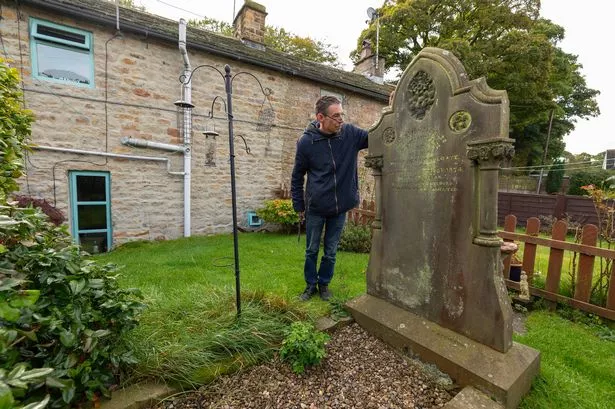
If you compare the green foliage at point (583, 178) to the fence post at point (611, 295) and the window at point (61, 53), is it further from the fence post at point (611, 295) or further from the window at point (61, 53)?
the window at point (61, 53)

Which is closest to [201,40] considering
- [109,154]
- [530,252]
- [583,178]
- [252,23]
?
[252,23]

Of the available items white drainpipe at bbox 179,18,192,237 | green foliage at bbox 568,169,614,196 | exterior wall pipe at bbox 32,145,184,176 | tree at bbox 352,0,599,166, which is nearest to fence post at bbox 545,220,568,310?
white drainpipe at bbox 179,18,192,237

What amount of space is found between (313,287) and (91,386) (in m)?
2.06

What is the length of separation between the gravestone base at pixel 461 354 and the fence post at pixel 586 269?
5.76 ft

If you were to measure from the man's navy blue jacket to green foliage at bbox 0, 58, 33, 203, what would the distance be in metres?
2.14

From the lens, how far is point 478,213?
205 cm

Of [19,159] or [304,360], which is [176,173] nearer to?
[19,159]

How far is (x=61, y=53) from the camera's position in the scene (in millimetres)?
6266

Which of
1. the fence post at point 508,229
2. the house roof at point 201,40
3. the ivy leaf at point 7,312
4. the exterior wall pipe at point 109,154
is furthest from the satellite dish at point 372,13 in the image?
the ivy leaf at point 7,312

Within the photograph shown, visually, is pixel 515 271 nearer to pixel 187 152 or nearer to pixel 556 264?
pixel 556 264

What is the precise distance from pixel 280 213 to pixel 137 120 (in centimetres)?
426

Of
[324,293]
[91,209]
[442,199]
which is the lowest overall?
[324,293]

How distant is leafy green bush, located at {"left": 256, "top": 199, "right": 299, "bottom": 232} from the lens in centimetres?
802

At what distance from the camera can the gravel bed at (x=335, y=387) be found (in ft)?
5.89
